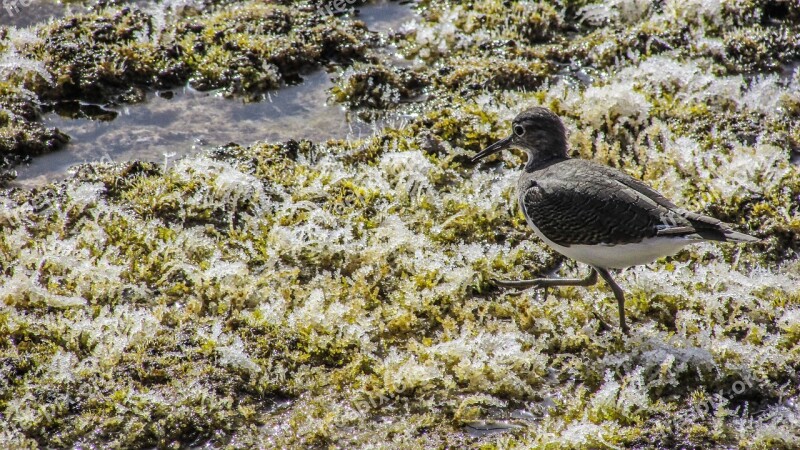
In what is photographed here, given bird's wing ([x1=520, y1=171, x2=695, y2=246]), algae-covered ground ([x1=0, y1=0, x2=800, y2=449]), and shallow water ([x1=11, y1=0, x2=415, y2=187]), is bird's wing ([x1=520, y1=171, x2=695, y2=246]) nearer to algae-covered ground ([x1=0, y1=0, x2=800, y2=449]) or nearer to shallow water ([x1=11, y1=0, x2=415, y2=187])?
algae-covered ground ([x1=0, y1=0, x2=800, y2=449])

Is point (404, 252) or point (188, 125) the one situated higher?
point (188, 125)

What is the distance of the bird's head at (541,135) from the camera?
8.10 m

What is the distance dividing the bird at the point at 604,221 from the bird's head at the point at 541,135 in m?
0.45

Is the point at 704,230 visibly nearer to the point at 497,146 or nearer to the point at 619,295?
the point at 619,295

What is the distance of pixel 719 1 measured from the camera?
11.6 m

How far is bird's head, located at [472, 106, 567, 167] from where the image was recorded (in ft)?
26.6

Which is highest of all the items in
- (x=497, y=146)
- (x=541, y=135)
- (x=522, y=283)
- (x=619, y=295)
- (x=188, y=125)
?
(x=541, y=135)

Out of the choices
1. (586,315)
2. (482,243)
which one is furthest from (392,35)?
(586,315)

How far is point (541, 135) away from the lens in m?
8.12

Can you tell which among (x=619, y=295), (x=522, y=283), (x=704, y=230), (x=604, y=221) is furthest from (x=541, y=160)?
(x=704, y=230)

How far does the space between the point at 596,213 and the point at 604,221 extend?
0.34 ft

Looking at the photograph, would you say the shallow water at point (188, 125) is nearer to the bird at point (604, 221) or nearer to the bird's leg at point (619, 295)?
the bird at point (604, 221)

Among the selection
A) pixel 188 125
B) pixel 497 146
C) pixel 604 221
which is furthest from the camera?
pixel 188 125

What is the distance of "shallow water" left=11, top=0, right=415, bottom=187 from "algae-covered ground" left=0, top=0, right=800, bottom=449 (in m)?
0.26
